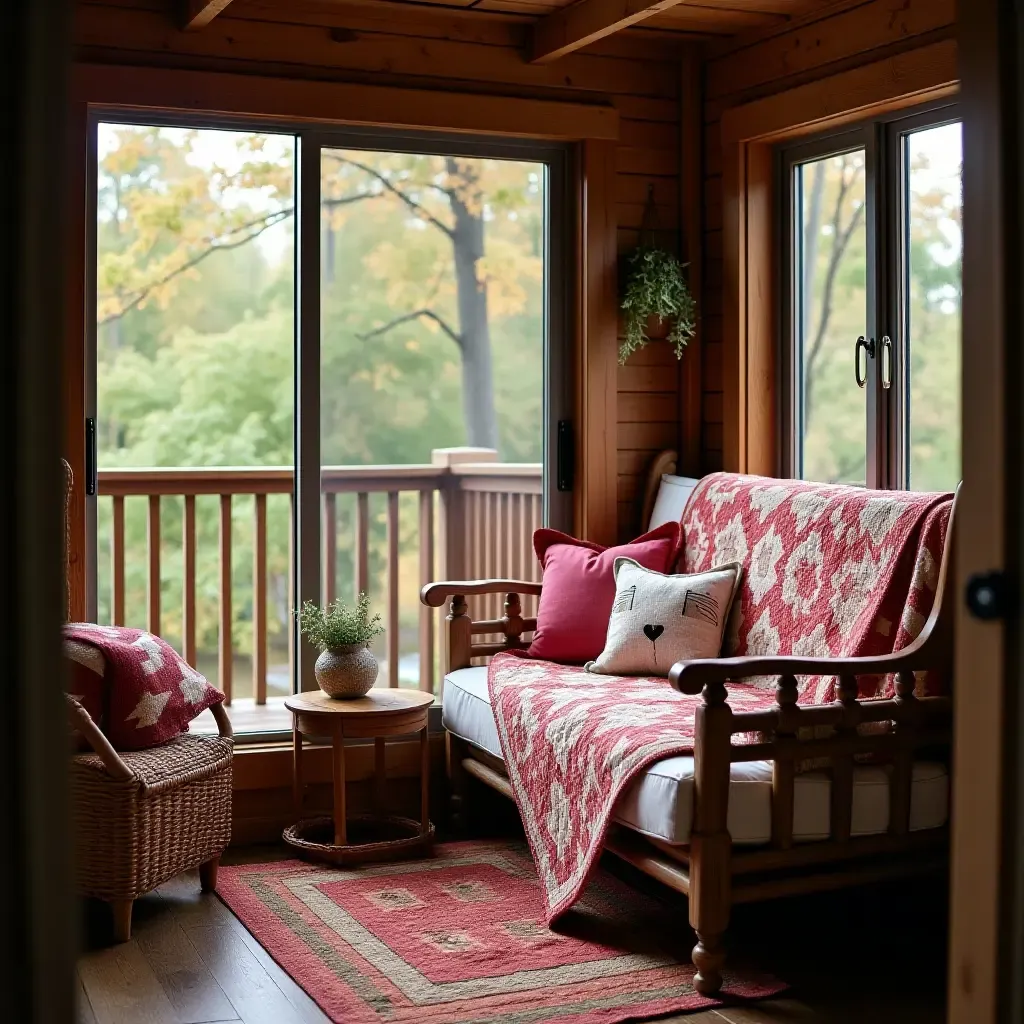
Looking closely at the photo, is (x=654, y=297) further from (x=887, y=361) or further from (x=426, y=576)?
(x=426, y=576)

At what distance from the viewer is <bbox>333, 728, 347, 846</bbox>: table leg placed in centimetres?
371

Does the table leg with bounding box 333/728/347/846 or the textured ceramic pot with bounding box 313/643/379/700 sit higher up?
the textured ceramic pot with bounding box 313/643/379/700

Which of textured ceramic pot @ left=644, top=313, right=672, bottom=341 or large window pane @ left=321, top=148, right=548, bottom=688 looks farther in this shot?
textured ceramic pot @ left=644, top=313, right=672, bottom=341

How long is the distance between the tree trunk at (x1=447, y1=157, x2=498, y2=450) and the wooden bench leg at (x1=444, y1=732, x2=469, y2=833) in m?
1.05

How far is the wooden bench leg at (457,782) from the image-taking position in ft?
13.6

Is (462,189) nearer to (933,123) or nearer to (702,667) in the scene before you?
(933,123)

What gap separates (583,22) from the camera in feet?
13.0

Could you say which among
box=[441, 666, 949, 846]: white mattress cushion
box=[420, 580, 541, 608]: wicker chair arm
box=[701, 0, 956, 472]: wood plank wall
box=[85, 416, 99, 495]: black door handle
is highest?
box=[701, 0, 956, 472]: wood plank wall

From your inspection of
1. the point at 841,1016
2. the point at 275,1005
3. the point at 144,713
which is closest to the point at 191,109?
the point at 144,713

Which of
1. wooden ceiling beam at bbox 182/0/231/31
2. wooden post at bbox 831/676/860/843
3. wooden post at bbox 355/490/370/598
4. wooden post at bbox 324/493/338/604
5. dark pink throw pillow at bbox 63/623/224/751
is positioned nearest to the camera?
wooden post at bbox 831/676/860/843

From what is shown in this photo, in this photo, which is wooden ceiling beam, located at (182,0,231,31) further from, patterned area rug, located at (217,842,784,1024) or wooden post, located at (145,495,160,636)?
patterned area rug, located at (217,842,784,1024)

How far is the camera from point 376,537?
504 centimetres
